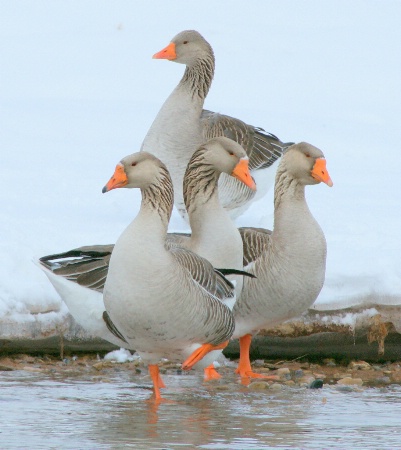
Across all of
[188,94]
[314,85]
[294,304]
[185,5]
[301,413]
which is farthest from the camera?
[185,5]

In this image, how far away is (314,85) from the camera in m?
18.1

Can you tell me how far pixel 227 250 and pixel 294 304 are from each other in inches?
28.5

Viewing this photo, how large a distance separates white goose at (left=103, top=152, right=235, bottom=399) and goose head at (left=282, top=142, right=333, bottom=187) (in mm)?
1379

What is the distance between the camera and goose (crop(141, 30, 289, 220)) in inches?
423

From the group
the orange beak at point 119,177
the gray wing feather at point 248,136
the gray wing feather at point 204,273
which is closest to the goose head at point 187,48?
the gray wing feather at point 248,136

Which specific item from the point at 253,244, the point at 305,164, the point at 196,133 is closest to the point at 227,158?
the point at 305,164

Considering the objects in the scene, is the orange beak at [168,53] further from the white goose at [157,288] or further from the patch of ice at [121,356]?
the white goose at [157,288]

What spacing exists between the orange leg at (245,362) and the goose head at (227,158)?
1.22m

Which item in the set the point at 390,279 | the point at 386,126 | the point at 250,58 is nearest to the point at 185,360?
the point at 390,279

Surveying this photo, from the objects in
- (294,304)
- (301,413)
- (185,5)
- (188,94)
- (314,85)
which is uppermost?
(185,5)

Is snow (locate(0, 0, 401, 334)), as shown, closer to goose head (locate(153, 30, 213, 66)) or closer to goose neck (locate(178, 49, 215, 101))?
goose neck (locate(178, 49, 215, 101))

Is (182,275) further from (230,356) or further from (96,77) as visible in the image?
(96,77)

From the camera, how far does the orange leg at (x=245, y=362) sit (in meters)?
8.43

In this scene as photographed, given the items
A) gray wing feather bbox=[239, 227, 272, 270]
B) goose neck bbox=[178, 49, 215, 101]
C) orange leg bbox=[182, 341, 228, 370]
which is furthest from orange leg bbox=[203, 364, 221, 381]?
goose neck bbox=[178, 49, 215, 101]
